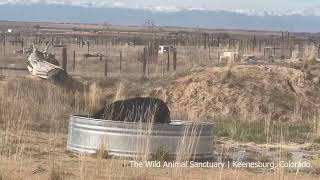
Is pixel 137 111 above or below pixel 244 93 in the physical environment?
above

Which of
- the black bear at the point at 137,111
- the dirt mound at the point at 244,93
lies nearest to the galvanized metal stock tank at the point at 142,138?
the black bear at the point at 137,111

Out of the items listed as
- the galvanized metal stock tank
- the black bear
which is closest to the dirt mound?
the black bear

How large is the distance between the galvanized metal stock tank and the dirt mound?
9248 millimetres

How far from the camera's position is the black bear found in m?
11.8

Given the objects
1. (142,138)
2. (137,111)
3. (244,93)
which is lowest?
(244,93)

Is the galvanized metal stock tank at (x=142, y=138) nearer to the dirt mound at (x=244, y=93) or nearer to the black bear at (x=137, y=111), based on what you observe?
the black bear at (x=137, y=111)

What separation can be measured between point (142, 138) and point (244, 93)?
1171cm

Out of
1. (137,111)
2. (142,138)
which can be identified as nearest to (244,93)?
(137,111)

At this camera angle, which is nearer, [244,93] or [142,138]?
[142,138]

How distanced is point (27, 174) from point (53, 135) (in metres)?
5.17

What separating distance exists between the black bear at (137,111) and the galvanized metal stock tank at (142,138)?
25.9 inches

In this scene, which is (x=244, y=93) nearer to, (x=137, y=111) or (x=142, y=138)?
(x=137, y=111)

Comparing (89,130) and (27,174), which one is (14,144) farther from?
(27,174)

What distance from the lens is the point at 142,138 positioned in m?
10.8
